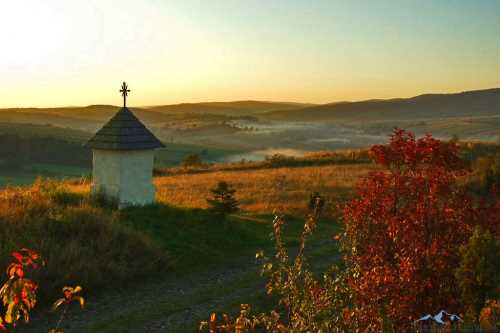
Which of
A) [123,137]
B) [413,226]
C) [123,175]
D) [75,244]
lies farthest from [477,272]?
[123,137]

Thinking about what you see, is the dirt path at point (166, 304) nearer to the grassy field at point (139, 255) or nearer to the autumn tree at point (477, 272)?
the grassy field at point (139, 255)

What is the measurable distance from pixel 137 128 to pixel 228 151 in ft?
262

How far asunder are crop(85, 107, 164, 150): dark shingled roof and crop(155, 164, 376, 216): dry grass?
355 cm

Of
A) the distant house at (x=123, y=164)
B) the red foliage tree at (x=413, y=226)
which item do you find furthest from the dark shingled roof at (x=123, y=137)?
the red foliage tree at (x=413, y=226)

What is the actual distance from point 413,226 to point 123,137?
12606mm

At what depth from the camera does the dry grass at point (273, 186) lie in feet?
90.2

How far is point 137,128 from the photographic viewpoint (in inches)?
787

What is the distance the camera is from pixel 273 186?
3422 centimetres

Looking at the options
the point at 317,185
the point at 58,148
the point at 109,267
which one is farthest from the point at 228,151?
the point at 109,267

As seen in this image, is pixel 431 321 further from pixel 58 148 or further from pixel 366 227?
pixel 58 148

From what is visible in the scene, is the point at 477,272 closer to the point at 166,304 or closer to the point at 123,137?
the point at 166,304

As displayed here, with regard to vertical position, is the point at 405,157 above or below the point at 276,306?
above

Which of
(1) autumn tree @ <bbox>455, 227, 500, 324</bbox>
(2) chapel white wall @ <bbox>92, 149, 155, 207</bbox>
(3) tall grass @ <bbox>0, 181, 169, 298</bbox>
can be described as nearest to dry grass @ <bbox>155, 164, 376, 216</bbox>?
(2) chapel white wall @ <bbox>92, 149, 155, 207</bbox>

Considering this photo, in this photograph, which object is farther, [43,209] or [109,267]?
[43,209]
